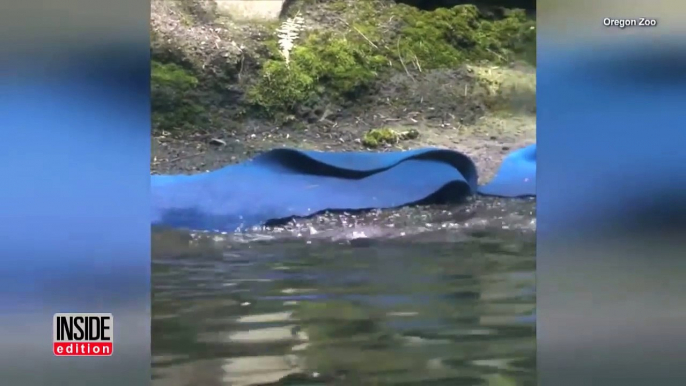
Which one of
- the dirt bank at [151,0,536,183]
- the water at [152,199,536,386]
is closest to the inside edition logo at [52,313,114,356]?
the water at [152,199,536,386]

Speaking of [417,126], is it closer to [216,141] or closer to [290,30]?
[290,30]

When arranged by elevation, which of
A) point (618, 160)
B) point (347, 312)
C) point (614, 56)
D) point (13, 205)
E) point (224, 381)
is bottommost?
point (224, 381)

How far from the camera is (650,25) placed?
3.09 meters

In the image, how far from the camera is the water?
2990 mm

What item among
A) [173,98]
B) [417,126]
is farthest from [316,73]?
[173,98]

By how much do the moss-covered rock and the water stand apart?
0.56 metres

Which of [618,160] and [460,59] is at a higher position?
[460,59]

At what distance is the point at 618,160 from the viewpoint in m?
3.11

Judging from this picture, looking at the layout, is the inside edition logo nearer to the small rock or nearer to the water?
the water

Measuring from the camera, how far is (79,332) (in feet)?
9.78

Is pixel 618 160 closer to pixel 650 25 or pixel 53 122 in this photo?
pixel 650 25

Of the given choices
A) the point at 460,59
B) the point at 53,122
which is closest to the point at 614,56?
the point at 460,59

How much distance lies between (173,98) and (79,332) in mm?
1216

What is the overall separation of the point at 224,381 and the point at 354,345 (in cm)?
65
